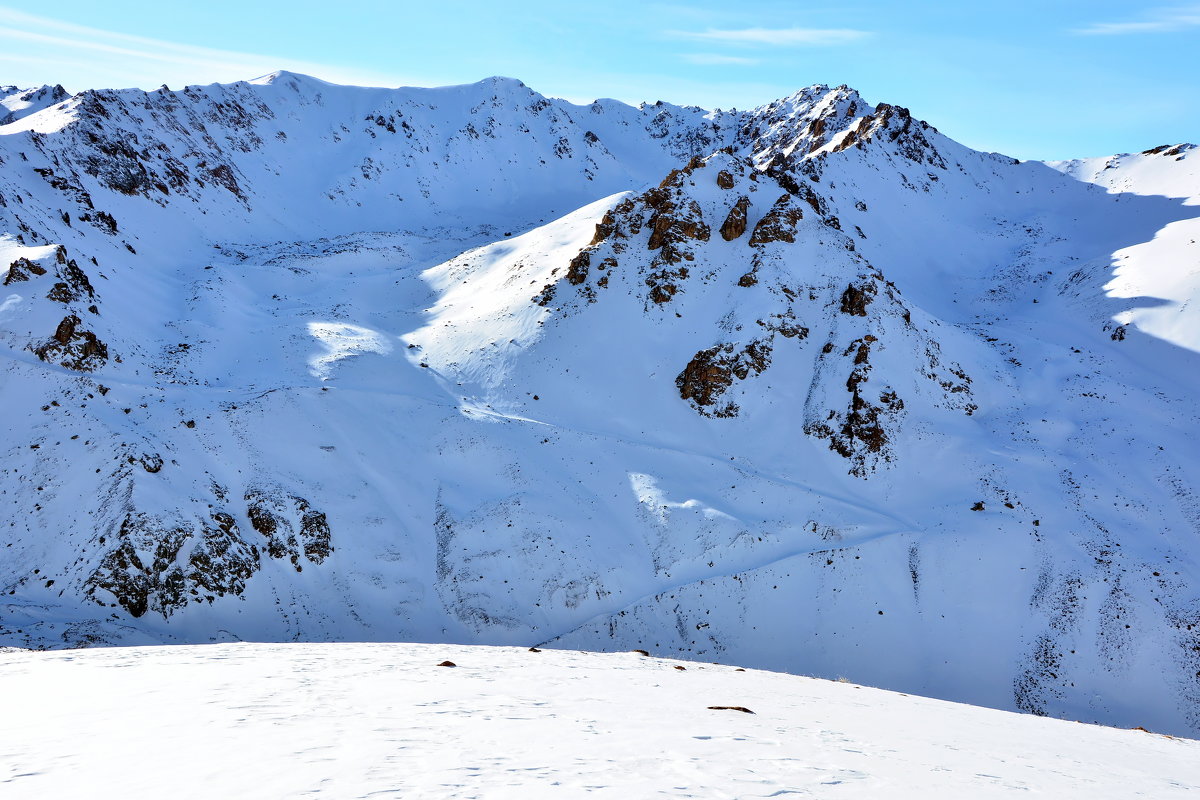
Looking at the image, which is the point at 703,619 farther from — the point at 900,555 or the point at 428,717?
the point at 428,717

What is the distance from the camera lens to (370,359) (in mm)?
48250

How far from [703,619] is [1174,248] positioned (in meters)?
60.6

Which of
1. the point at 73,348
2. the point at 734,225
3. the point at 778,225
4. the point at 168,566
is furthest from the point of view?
the point at 734,225

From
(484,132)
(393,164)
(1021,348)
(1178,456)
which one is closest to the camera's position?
(1178,456)

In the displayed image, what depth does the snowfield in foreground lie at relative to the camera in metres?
8.44

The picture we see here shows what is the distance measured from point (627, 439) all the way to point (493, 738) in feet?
112

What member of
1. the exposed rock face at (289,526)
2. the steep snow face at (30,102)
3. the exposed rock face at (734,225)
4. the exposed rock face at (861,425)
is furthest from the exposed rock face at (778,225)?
the steep snow face at (30,102)

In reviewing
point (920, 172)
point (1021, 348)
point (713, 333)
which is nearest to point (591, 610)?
point (713, 333)

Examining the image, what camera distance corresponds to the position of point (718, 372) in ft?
153

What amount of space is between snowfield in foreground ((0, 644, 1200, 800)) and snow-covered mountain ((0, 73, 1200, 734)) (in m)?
15.6

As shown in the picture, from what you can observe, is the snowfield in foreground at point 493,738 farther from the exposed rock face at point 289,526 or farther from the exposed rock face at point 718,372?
the exposed rock face at point 718,372

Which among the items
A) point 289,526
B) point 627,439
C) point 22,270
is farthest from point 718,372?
point 22,270

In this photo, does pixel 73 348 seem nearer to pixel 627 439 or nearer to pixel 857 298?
pixel 627 439

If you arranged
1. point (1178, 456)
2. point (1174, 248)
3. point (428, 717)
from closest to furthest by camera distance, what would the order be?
point (428, 717)
point (1178, 456)
point (1174, 248)
